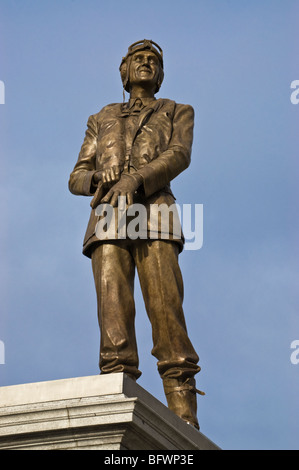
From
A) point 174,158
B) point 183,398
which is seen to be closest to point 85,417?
point 183,398

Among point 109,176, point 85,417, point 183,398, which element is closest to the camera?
point 85,417

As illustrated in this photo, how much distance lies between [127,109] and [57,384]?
3.89 metres

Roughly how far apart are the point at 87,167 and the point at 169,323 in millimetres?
2126

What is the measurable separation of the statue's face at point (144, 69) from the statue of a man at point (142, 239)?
0.04ft

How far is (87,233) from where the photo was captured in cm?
1050

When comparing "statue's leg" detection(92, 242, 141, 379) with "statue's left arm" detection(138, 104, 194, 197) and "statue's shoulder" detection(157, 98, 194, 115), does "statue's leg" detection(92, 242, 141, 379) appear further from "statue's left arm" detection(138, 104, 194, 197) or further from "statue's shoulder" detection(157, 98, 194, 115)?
"statue's shoulder" detection(157, 98, 194, 115)

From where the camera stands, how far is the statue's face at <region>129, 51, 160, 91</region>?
36.9 ft

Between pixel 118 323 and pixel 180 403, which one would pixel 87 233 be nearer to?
pixel 118 323

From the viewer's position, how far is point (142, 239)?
10.2 m

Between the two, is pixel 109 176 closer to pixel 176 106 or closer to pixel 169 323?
pixel 176 106

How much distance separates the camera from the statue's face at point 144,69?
36.9 ft
